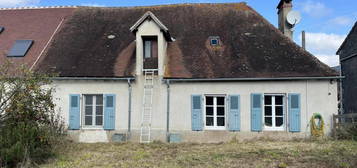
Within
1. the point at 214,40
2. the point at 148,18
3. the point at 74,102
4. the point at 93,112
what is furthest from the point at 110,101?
the point at 214,40

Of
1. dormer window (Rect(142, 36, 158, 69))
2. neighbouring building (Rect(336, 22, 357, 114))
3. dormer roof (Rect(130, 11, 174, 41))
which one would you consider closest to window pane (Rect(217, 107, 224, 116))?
dormer window (Rect(142, 36, 158, 69))

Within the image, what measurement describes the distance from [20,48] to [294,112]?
12331mm

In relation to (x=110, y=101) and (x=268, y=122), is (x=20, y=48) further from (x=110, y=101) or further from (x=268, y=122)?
(x=268, y=122)

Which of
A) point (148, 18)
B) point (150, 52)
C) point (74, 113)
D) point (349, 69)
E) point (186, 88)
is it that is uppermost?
point (148, 18)

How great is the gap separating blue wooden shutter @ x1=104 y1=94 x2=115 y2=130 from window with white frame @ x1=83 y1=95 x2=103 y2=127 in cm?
36

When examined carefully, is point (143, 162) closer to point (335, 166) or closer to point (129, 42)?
point (335, 166)

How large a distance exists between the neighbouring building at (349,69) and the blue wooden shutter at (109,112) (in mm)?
12494

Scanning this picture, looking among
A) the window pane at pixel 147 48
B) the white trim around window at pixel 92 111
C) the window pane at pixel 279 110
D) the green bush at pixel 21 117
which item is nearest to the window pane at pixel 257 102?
the window pane at pixel 279 110

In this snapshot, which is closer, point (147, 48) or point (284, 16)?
point (147, 48)

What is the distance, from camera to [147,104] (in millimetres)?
13461

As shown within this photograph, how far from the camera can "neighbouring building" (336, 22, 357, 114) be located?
61.0 feet

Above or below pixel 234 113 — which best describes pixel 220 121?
below

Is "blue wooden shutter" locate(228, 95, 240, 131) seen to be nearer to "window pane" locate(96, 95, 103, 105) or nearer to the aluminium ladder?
the aluminium ladder

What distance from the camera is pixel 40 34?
→ 16.4 metres
